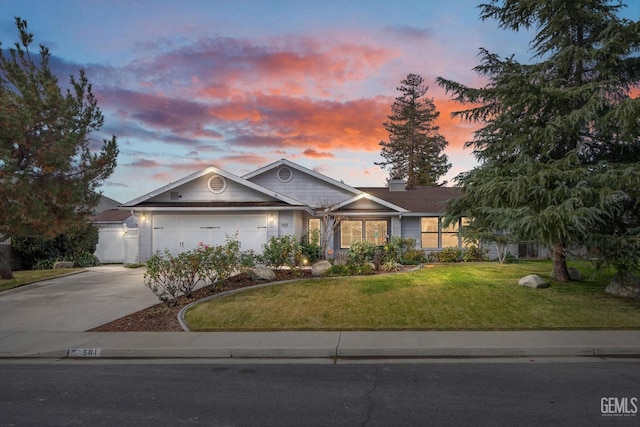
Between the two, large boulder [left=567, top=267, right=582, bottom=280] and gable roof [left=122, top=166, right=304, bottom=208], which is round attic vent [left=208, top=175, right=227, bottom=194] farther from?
large boulder [left=567, top=267, right=582, bottom=280]

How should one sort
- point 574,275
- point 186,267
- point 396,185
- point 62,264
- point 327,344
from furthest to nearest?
point 396,185 < point 62,264 < point 574,275 < point 186,267 < point 327,344

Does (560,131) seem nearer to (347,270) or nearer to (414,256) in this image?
(347,270)

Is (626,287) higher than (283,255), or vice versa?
(283,255)

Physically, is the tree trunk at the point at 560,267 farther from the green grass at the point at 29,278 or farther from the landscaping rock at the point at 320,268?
the green grass at the point at 29,278

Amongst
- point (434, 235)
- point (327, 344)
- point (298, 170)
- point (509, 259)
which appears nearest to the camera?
point (327, 344)

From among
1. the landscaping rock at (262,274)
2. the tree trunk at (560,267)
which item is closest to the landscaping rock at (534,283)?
the tree trunk at (560,267)

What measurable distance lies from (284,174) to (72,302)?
13839mm

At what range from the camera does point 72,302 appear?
12.8 meters

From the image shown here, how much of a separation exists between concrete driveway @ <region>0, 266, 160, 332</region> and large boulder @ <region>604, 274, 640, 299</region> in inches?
499

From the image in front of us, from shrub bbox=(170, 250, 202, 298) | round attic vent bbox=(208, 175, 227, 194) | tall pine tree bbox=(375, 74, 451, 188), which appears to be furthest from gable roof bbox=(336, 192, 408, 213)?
tall pine tree bbox=(375, 74, 451, 188)

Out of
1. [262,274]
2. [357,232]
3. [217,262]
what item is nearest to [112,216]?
[357,232]

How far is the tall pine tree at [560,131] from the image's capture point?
34.4 ft

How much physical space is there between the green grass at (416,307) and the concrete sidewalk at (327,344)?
2.11 feet

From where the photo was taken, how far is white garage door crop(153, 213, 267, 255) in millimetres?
21266
